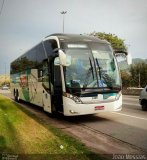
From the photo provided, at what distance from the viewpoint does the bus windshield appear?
13.1m

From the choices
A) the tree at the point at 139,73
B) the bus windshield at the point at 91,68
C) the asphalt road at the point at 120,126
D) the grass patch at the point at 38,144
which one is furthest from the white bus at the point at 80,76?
the tree at the point at 139,73

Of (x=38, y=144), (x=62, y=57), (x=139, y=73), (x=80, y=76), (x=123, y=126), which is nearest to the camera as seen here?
(x=38, y=144)

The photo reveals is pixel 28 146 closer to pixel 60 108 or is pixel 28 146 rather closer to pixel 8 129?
pixel 8 129

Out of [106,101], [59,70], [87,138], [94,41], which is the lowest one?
[87,138]

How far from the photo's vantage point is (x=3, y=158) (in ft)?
22.8

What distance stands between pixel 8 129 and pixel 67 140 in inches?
96.9

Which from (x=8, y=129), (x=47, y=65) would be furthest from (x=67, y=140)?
(x=47, y=65)

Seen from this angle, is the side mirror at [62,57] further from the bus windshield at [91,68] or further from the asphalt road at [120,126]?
the asphalt road at [120,126]

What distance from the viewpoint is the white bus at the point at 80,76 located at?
12930 mm

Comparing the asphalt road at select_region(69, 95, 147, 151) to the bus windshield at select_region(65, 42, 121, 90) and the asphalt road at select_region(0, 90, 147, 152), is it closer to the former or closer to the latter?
the asphalt road at select_region(0, 90, 147, 152)

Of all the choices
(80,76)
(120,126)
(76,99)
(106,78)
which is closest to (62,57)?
(80,76)

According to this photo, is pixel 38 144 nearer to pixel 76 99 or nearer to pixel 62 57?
pixel 76 99

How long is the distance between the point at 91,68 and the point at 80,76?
2.03 feet

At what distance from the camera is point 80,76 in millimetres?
13125
